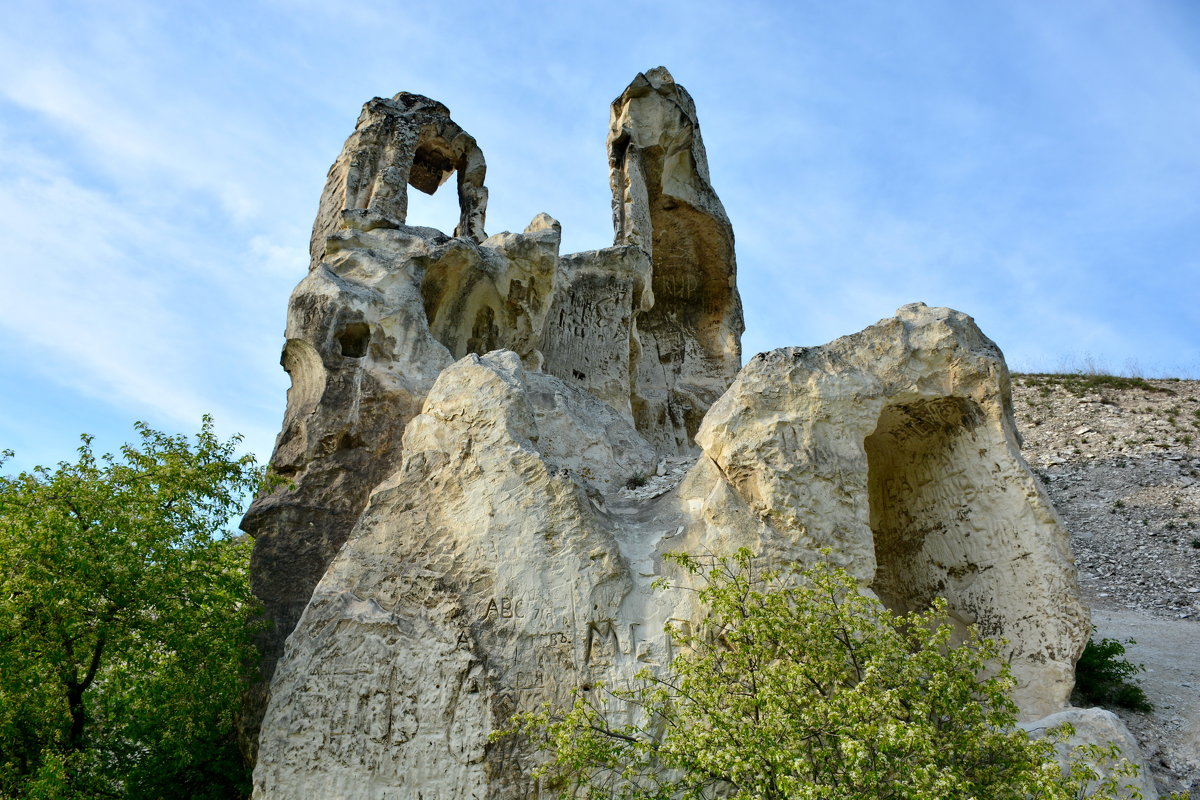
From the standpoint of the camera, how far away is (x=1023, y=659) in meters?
11.2

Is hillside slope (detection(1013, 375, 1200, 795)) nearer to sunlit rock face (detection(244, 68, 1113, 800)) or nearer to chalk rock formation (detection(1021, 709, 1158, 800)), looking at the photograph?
chalk rock formation (detection(1021, 709, 1158, 800))

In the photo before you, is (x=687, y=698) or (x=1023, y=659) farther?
(x=1023, y=659)

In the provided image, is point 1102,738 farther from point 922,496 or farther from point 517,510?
point 517,510

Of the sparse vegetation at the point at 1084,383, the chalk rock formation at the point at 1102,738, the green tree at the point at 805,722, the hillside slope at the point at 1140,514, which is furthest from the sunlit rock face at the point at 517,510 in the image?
the sparse vegetation at the point at 1084,383

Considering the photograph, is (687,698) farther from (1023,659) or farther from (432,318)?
(432,318)

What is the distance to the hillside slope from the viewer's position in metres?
12.3

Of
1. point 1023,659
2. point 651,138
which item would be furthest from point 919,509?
point 651,138

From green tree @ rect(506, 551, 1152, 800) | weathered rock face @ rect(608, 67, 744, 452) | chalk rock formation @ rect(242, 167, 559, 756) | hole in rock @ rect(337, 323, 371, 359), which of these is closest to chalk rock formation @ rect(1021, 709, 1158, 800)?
green tree @ rect(506, 551, 1152, 800)

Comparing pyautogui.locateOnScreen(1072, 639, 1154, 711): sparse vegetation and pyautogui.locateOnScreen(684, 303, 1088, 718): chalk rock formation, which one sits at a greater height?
pyautogui.locateOnScreen(684, 303, 1088, 718): chalk rock formation

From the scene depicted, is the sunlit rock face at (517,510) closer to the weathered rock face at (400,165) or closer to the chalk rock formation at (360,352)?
the chalk rock formation at (360,352)

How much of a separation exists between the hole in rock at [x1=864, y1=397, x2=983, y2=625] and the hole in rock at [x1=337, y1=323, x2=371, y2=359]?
23.2ft

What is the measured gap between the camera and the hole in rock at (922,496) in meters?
12.2

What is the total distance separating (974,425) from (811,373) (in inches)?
101

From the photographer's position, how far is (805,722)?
7.39 meters
